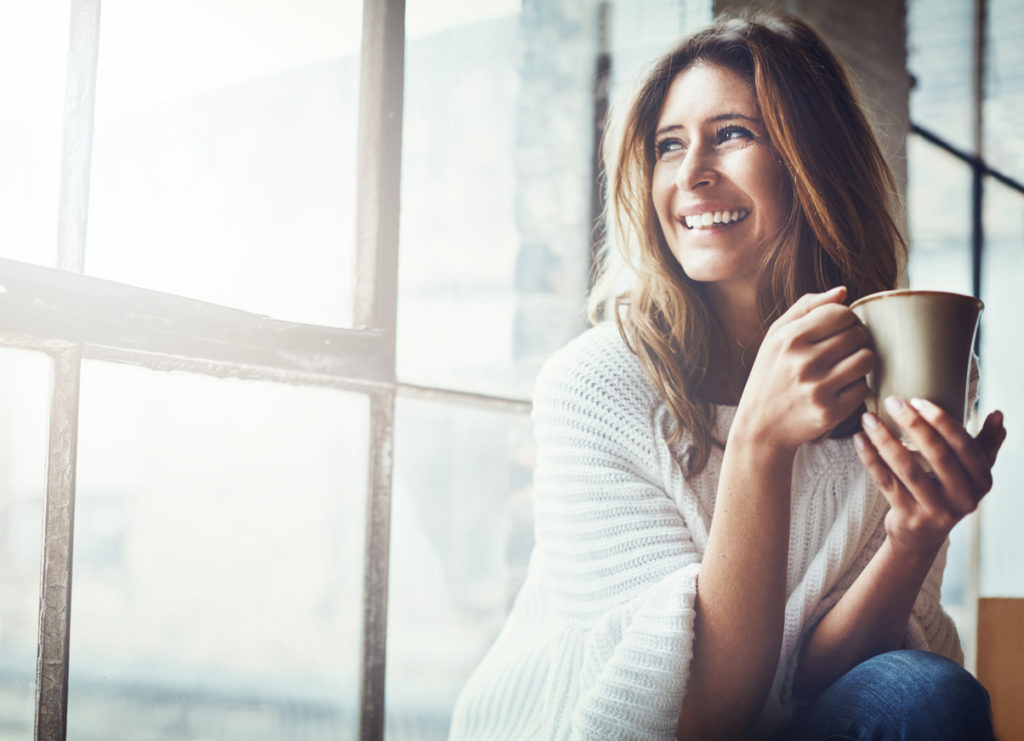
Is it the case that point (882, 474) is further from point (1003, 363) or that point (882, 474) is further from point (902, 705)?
point (1003, 363)

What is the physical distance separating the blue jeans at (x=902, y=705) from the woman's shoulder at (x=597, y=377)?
208mm

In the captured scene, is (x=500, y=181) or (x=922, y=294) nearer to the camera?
(x=922, y=294)

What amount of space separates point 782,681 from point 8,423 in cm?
47

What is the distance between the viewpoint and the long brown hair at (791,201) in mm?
564

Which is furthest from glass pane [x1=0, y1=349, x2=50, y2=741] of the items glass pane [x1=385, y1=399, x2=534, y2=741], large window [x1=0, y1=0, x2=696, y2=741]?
glass pane [x1=385, y1=399, x2=534, y2=741]

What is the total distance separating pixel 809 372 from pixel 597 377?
0.52 feet

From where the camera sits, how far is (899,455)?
43cm

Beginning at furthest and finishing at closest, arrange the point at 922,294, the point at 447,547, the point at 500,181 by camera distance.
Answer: the point at 500,181 → the point at 447,547 → the point at 922,294

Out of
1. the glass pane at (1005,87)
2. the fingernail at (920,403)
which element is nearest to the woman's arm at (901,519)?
the fingernail at (920,403)

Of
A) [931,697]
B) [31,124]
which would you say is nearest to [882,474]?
[931,697]

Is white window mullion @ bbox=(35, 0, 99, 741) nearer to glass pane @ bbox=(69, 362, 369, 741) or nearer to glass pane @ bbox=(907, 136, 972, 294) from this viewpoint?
glass pane @ bbox=(69, 362, 369, 741)

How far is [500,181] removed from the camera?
2.77ft

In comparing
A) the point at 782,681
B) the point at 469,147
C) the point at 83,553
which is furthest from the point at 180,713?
the point at 469,147

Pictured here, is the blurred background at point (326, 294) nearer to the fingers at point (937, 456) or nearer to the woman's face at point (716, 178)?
the woman's face at point (716, 178)
